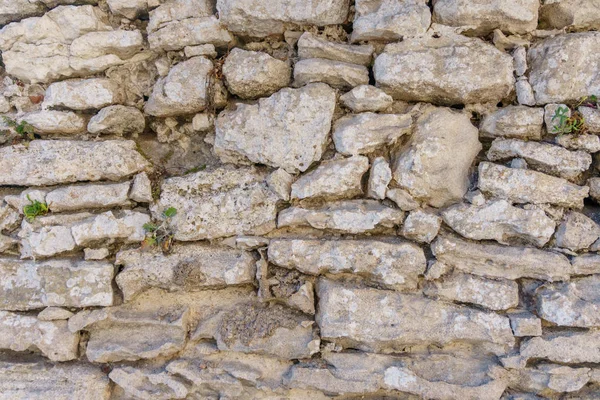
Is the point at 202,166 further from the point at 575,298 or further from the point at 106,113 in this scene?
the point at 575,298

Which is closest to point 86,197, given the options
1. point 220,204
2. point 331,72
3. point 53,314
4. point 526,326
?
point 53,314

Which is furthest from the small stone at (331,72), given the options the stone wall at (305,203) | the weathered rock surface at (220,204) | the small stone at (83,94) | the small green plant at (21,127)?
the small green plant at (21,127)

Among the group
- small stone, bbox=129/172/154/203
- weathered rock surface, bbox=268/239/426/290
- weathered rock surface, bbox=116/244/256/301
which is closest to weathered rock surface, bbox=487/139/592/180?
weathered rock surface, bbox=268/239/426/290

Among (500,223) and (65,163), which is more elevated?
(500,223)

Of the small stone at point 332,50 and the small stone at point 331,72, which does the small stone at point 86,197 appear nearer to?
the small stone at point 331,72

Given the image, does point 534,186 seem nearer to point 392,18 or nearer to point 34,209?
point 392,18

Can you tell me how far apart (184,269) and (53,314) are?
1.06 meters

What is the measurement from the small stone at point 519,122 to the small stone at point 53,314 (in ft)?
11.5

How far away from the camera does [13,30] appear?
3.37 m

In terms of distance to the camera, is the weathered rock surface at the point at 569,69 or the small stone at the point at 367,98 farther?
the small stone at the point at 367,98

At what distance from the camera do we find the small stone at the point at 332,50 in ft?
10.1

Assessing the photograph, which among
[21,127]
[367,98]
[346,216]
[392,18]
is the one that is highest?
[392,18]

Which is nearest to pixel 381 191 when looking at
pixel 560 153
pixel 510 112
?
pixel 510 112

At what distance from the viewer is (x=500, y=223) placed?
9.72 ft
